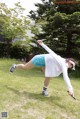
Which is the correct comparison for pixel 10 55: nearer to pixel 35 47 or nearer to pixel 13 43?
pixel 13 43

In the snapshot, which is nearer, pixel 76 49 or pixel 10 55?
pixel 76 49

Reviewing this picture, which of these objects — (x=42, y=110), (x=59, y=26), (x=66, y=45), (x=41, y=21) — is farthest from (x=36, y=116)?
(x=41, y=21)

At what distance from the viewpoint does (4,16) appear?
69.3ft

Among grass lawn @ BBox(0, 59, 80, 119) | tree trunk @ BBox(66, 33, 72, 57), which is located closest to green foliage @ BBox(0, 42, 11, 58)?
tree trunk @ BBox(66, 33, 72, 57)

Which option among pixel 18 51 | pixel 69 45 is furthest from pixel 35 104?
pixel 18 51

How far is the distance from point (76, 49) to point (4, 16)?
9.60m

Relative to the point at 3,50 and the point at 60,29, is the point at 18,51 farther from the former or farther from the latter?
the point at 60,29

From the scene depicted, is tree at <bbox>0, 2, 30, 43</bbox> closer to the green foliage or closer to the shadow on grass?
the green foliage

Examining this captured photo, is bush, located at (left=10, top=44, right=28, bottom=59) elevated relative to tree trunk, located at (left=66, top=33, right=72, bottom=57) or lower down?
lower down

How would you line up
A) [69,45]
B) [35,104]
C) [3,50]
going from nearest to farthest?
[35,104] < [69,45] < [3,50]

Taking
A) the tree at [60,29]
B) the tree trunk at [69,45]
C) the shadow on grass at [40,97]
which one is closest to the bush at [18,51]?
the tree at [60,29]

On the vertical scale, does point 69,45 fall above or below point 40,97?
above

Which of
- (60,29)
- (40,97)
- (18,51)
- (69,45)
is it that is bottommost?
(18,51)

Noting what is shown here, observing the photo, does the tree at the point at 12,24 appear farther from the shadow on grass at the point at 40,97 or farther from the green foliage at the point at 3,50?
the shadow on grass at the point at 40,97
